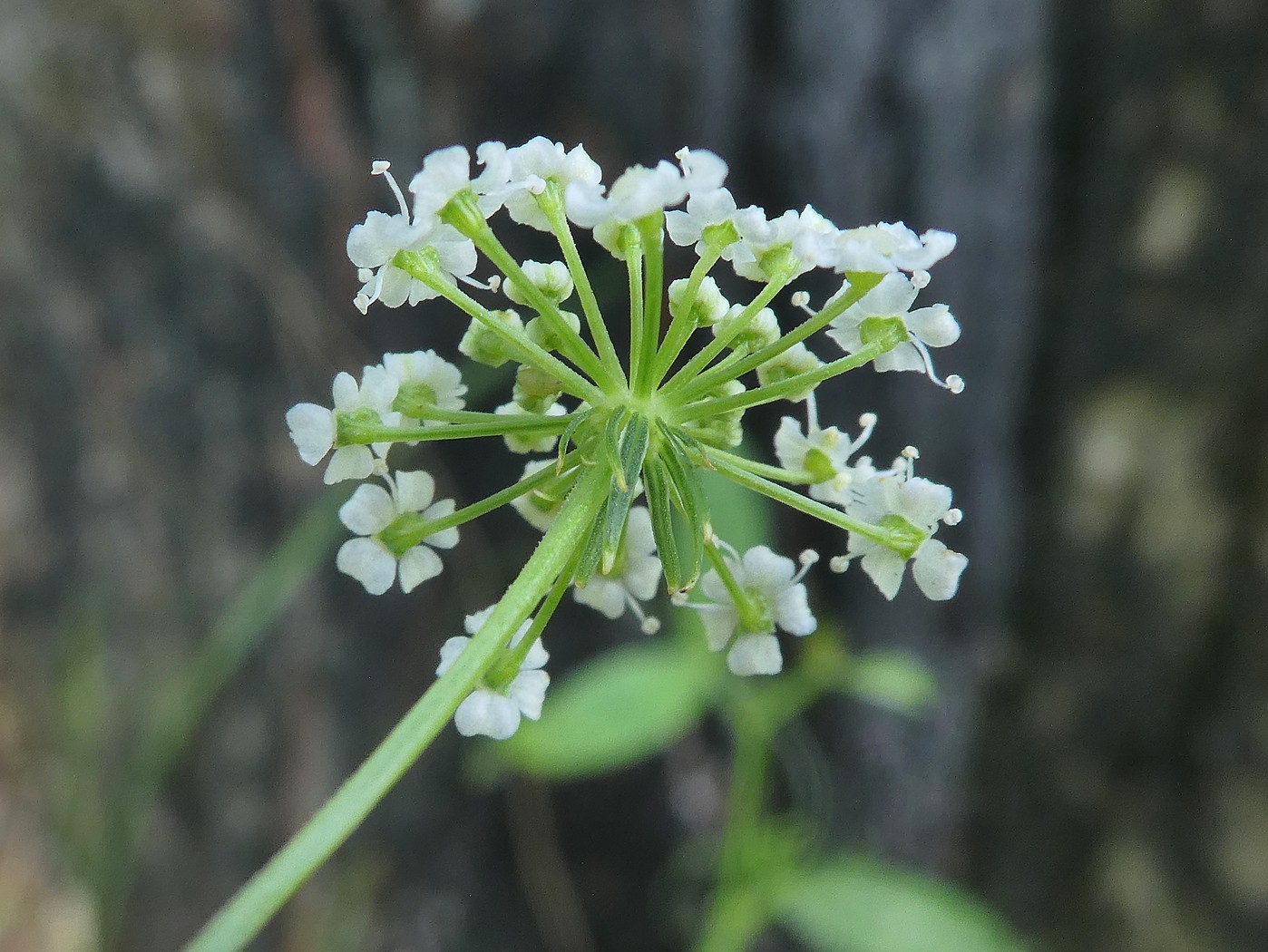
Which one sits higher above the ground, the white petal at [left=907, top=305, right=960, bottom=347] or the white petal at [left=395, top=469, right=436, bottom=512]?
the white petal at [left=907, top=305, right=960, bottom=347]

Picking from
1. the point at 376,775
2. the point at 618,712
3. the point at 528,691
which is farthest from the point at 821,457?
the point at 618,712

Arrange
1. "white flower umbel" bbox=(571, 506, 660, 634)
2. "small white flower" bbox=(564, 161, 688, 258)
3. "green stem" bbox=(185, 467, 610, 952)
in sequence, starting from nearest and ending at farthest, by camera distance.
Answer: "green stem" bbox=(185, 467, 610, 952) < "small white flower" bbox=(564, 161, 688, 258) < "white flower umbel" bbox=(571, 506, 660, 634)

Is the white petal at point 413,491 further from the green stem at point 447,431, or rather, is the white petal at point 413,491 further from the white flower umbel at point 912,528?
the white flower umbel at point 912,528

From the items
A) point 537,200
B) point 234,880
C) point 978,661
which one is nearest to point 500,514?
point 234,880

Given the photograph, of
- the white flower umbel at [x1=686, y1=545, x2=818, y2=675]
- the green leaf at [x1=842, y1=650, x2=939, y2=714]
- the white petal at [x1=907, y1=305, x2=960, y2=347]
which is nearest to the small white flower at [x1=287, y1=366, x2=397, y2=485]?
the white flower umbel at [x1=686, y1=545, x2=818, y2=675]

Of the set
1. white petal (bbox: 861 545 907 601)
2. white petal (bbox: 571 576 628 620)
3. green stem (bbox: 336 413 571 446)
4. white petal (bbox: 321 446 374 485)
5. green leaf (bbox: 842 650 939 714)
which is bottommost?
white petal (bbox: 321 446 374 485)

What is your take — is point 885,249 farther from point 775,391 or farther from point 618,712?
point 618,712

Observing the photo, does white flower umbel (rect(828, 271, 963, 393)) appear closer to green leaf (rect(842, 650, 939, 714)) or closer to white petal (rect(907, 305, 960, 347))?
white petal (rect(907, 305, 960, 347))

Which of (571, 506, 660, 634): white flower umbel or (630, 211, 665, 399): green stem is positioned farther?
(571, 506, 660, 634): white flower umbel
